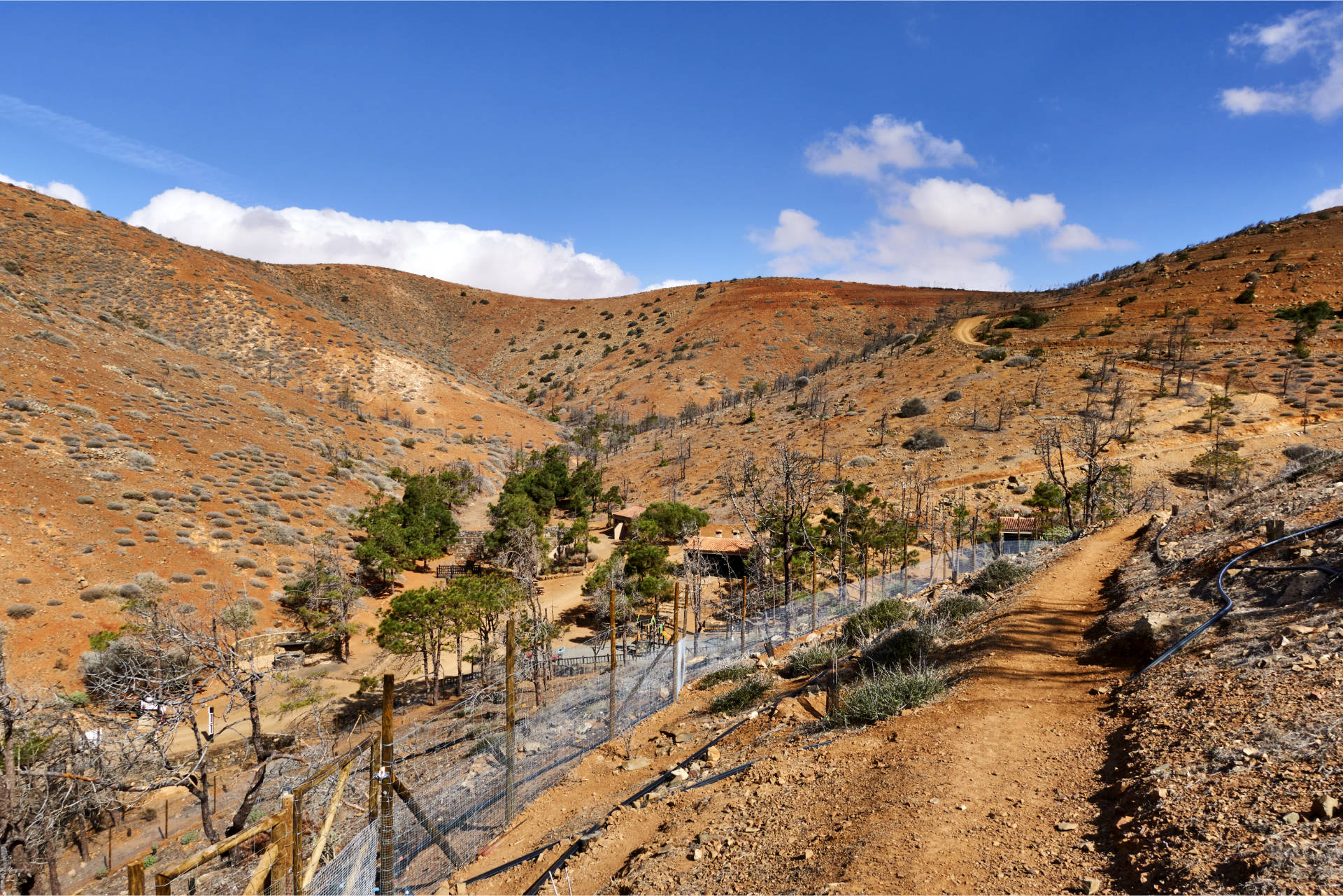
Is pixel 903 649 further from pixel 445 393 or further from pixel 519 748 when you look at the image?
pixel 445 393

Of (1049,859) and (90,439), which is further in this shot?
(90,439)

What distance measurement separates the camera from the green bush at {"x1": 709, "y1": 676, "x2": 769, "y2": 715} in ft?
33.9

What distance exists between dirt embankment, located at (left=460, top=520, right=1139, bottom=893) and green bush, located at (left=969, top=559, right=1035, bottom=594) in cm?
403

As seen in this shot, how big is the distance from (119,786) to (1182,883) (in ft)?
44.3

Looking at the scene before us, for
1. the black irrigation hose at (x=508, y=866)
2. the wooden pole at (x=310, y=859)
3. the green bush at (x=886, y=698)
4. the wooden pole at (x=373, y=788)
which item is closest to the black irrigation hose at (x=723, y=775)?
the green bush at (x=886, y=698)

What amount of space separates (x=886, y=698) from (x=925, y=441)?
30.5 m

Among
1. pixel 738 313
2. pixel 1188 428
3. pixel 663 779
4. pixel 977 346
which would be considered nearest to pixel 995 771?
pixel 663 779

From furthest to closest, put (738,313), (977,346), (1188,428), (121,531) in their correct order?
1. (738,313)
2. (977,346)
3. (1188,428)
4. (121,531)

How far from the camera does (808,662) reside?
11.6 m

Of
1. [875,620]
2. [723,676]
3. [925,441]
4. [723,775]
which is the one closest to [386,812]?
[723,775]

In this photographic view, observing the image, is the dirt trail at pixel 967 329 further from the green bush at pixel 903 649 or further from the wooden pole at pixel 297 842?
the wooden pole at pixel 297 842

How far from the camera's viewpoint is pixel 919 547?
27234 millimetres

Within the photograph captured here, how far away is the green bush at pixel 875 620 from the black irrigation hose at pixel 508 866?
7143mm

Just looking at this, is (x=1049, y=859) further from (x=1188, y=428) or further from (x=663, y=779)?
(x=1188, y=428)
